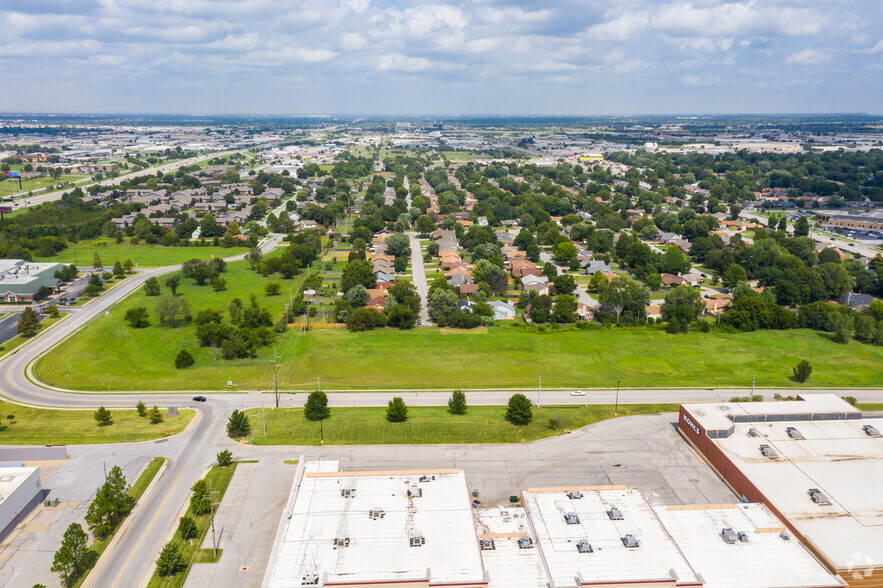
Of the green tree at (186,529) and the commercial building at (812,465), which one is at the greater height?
the commercial building at (812,465)

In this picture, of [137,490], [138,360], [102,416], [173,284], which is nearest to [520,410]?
[137,490]

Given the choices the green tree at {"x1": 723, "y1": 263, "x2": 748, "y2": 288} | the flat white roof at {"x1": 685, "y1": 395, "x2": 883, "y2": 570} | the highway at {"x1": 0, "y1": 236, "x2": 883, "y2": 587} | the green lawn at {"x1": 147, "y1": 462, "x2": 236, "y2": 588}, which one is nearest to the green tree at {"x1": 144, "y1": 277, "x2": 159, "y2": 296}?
the highway at {"x1": 0, "y1": 236, "x2": 883, "y2": 587}

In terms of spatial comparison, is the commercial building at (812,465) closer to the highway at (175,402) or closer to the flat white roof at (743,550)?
the flat white roof at (743,550)

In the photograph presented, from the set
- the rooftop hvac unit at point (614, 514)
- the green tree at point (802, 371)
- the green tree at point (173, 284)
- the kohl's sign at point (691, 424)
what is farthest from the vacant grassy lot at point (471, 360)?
the rooftop hvac unit at point (614, 514)

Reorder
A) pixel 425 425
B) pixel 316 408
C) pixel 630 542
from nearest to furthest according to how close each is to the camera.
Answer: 1. pixel 630 542
2. pixel 425 425
3. pixel 316 408

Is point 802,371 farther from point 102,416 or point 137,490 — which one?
point 102,416

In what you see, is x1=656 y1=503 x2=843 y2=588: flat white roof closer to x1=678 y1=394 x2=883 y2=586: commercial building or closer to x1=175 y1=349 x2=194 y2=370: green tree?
x1=678 y1=394 x2=883 y2=586: commercial building

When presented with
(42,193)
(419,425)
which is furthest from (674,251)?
(42,193)

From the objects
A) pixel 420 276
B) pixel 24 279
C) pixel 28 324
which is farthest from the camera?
pixel 420 276

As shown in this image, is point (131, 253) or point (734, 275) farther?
point (131, 253)
